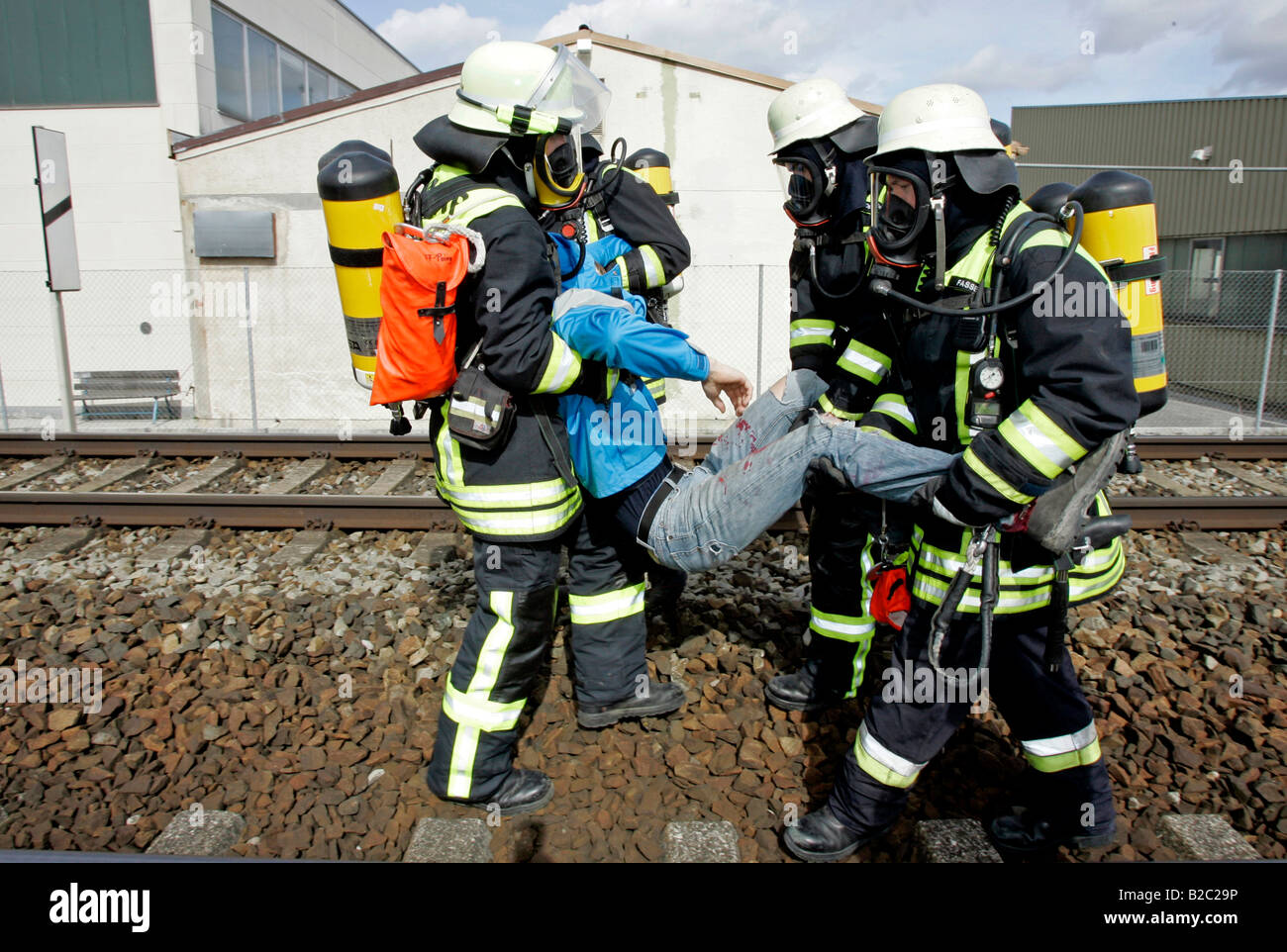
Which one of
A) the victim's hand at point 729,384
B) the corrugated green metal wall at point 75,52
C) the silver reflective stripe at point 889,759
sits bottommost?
the silver reflective stripe at point 889,759

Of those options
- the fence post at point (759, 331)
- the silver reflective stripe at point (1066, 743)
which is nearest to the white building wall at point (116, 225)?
the fence post at point (759, 331)

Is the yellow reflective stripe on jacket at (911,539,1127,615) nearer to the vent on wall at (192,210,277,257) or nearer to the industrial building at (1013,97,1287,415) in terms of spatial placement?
the vent on wall at (192,210,277,257)

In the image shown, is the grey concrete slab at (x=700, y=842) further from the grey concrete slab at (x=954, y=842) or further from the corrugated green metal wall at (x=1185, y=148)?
the corrugated green metal wall at (x=1185, y=148)

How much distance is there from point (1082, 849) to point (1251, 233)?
18598 mm

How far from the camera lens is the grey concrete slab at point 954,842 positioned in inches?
124

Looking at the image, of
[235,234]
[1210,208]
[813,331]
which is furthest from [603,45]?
[1210,208]

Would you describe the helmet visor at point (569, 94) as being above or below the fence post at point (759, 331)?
above

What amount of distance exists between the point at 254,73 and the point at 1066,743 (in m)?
17.8

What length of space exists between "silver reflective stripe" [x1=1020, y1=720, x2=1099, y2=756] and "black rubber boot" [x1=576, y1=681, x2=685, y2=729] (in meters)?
1.64

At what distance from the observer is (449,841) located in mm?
3223

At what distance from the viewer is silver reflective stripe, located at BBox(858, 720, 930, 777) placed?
9.61 feet

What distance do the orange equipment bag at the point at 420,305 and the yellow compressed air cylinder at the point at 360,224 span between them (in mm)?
225

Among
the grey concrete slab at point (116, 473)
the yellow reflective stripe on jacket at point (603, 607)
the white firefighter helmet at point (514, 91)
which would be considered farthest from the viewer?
the grey concrete slab at point (116, 473)

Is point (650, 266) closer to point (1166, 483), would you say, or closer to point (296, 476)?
point (296, 476)
